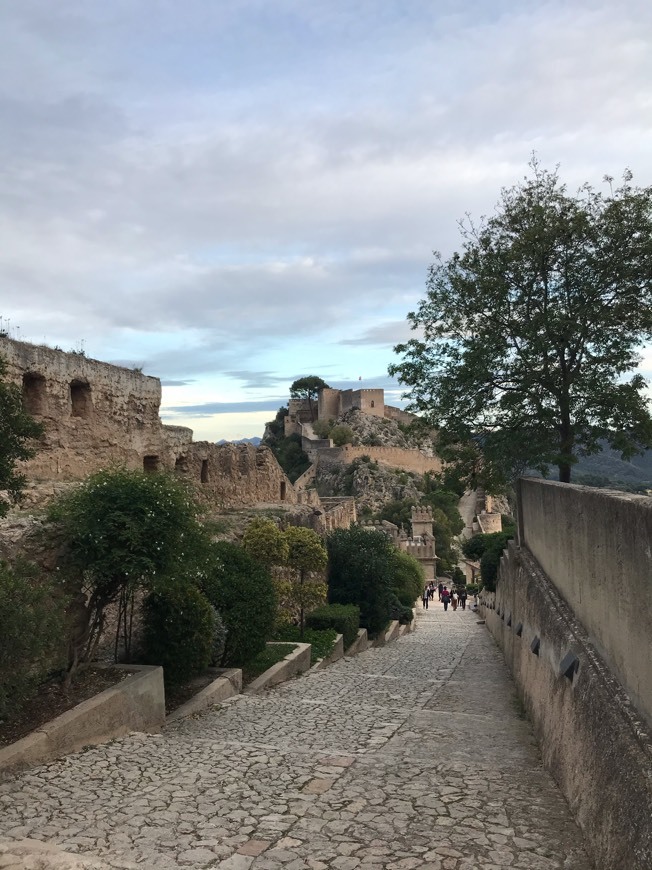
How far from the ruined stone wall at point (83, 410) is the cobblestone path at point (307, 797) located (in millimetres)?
5666

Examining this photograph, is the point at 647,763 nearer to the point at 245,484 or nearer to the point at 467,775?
the point at 467,775

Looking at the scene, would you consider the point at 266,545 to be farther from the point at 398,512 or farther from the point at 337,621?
the point at 398,512

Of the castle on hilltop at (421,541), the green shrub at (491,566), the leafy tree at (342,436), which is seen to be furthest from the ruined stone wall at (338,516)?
the leafy tree at (342,436)

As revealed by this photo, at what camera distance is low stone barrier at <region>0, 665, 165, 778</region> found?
5.59 meters

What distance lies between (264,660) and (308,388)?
83.6 m

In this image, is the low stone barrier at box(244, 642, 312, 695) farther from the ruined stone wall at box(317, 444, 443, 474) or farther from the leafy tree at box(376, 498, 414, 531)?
the ruined stone wall at box(317, 444, 443, 474)

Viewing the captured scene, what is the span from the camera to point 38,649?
221 inches

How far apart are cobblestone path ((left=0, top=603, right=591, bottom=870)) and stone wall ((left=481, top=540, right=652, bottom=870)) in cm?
24

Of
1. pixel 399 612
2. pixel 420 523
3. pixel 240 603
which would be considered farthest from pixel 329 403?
pixel 240 603

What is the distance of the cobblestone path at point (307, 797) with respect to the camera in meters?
4.17

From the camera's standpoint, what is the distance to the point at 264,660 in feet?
37.0

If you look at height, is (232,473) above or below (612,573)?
above

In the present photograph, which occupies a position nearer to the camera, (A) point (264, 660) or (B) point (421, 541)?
(A) point (264, 660)

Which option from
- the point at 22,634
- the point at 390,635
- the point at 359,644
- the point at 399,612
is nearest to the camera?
the point at 22,634
